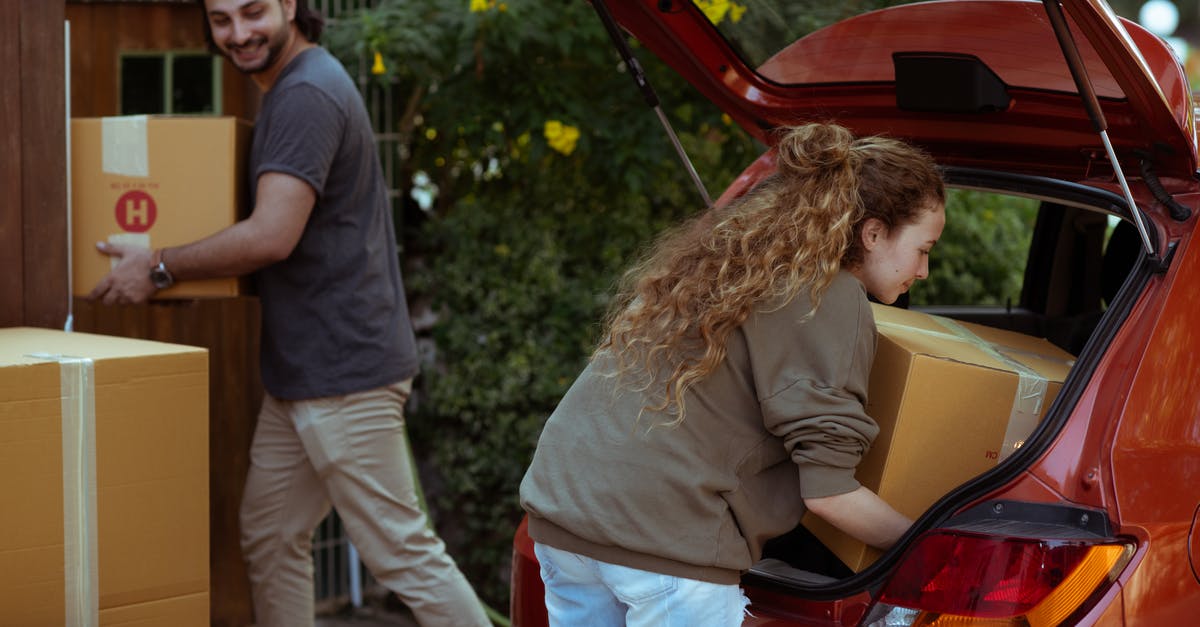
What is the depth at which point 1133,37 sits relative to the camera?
8.13 feet

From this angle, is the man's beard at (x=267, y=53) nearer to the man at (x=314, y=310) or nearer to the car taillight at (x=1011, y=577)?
the man at (x=314, y=310)

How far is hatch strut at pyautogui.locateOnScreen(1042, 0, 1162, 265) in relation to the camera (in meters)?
2.26

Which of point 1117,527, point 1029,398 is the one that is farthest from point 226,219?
point 1117,527

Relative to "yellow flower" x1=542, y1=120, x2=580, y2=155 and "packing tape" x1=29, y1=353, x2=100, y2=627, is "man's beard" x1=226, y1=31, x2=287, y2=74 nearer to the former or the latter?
"packing tape" x1=29, y1=353, x2=100, y2=627

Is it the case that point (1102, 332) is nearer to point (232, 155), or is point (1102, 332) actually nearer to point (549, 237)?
point (232, 155)

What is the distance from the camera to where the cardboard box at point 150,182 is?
3.34 m

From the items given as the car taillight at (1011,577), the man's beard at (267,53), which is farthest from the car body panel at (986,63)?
the man's beard at (267,53)

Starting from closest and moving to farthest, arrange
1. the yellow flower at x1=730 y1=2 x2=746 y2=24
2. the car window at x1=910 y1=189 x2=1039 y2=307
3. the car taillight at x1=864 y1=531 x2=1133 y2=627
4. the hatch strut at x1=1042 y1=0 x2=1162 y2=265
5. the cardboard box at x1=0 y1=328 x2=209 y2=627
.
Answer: the car taillight at x1=864 y1=531 x2=1133 y2=627 → the hatch strut at x1=1042 y1=0 x2=1162 y2=265 → the cardboard box at x1=0 y1=328 x2=209 y2=627 → the yellow flower at x1=730 y1=2 x2=746 y2=24 → the car window at x1=910 y1=189 x2=1039 y2=307

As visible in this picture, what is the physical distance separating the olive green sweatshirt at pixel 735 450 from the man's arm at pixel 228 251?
1403 millimetres

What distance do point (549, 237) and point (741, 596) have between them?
112 inches

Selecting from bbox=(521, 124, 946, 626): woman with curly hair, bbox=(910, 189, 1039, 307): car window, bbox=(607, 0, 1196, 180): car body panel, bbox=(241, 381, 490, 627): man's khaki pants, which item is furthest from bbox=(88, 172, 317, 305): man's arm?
bbox=(910, 189, 1039, 307): car window

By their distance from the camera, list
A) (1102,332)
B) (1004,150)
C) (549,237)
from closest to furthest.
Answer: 1. (1102,332)
2. (1004,150)
3. (549,237)

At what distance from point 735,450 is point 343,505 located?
5.63 feet

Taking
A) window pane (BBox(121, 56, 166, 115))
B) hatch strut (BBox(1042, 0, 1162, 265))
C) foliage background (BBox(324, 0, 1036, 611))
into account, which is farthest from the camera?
foliage background (BBox(324, 0, 1036, 611))
